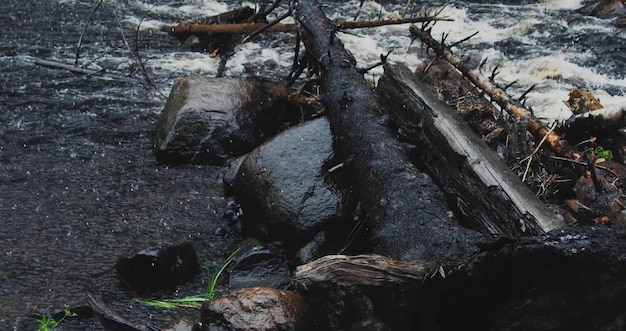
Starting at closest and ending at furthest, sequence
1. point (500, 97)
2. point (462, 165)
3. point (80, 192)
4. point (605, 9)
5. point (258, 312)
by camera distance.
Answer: point (258, 312) → point (462, 165) → point (80, 192) → point (500, 97) → point (605, 9)

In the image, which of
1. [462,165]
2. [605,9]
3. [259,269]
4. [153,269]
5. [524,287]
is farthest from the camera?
[605,9]

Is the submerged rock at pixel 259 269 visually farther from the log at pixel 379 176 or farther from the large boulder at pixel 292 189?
the log at pixel 379 176

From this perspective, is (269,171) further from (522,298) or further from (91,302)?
(522,298)

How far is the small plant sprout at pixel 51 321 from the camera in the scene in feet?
12.6

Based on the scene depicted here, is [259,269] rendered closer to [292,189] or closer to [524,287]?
[292,189]

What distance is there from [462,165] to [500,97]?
64.9 inches

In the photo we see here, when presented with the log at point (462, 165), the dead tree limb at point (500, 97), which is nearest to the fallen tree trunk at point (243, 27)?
the dead tree limb at point (500, 97)

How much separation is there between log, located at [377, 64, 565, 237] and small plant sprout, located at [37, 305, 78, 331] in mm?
2250

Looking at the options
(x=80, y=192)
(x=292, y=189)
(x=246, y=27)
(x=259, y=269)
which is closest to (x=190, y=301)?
(x=259, y=269)

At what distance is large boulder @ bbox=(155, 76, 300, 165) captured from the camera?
617cm

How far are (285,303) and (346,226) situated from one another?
4.18 feet

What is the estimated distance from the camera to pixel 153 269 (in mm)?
4344

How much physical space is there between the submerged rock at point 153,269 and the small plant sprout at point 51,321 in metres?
0.43

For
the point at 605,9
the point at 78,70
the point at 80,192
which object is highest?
the point at 605,9
